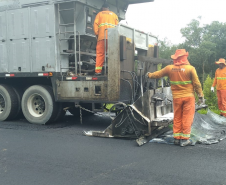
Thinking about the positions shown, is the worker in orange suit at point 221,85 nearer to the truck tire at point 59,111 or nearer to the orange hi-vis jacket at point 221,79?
the orange hi-vis jacket at point 221,79

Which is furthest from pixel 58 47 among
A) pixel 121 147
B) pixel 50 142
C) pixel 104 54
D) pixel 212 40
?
pixel 212 40

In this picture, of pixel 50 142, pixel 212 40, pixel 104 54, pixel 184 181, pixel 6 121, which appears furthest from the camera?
pixel 212 40

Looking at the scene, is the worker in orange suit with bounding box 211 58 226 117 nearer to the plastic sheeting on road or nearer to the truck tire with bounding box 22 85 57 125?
the plastic sheeting on road

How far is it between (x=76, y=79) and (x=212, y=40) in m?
39.0

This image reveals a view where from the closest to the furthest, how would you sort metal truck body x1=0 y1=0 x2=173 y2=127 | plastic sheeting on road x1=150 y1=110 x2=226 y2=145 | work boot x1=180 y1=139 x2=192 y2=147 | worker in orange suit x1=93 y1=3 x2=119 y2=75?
work boot x1=180 y1=139 x2=192 y2=147
plastic sheeting on road x1=150 y1=110 x2=226 y2=145
metal truck body x1=0 y1=0 x2=173 y2=127
worker in orange suit x1=93 y1=3 x2=119 y2=75

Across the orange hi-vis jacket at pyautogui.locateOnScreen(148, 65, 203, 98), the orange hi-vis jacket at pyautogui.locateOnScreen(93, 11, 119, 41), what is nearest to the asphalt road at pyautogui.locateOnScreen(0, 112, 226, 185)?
the orange hi-vis jacket at pyautogui.locateOnScreen(148, 65, 203, 98)

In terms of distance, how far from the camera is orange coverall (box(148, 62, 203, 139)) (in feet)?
17.6

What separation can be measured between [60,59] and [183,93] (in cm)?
326

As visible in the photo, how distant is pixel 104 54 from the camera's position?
6777 mm

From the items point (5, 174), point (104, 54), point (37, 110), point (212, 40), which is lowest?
point (5, 174)

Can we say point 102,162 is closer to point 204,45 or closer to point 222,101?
point 222,101

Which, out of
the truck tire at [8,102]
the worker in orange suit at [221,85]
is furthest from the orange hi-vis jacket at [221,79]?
the truck tire at [8,102]

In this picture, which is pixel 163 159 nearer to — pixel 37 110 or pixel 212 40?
pixel 37 110

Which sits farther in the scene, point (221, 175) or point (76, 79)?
point (76, 79)
